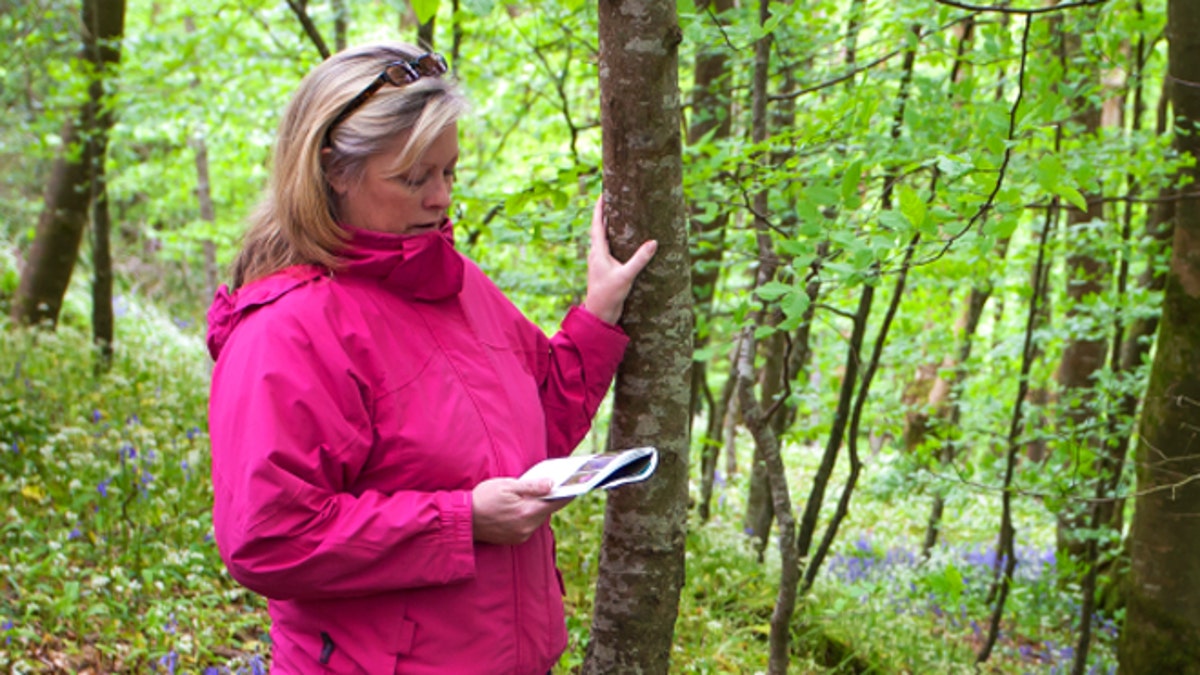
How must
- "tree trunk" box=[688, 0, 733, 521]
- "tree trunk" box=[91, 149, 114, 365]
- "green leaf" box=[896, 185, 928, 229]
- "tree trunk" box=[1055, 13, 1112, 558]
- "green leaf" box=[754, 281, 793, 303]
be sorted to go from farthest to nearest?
"tree trunk" box=[91, 149, 114, 365] → "tree trunk" box=[688, 0, 733, 521] → "tree trunk" box=[1055, 13, 1112, 558] → "green leaf" box=[754, 281, 793, 303] → "green leaf" box=[896, 185, 928, 229]

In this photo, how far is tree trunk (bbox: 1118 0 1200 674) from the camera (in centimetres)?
368

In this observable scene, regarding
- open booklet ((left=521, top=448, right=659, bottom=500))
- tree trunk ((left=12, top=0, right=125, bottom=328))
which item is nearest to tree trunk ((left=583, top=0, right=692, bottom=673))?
open booklet ((left=521, top=448, right=659, bottom=500))

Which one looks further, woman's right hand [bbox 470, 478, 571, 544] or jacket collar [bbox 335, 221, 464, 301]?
jacket collar [bbox 335, 221, 464, 301]

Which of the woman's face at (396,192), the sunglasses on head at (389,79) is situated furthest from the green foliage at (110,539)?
the sunglasses on head at (389,79)

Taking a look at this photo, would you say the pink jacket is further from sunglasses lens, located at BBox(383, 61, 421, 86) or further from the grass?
the grass

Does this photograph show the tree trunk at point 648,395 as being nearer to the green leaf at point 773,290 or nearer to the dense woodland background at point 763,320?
the dense woodland background at point 763,320

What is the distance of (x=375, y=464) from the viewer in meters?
1.66

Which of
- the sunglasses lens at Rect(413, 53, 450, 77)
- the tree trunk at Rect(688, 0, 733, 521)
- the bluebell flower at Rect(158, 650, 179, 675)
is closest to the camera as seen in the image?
the sunglasses lens at Rect(413, 53, 450, 77)

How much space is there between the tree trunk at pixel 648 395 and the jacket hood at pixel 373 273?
0.45 metres

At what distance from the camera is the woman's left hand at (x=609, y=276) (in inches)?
80.5

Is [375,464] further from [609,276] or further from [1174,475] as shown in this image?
[1174,475]

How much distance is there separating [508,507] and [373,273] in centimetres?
53

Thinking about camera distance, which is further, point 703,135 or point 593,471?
point 703,135

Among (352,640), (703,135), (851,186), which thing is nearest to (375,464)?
(352,640)
